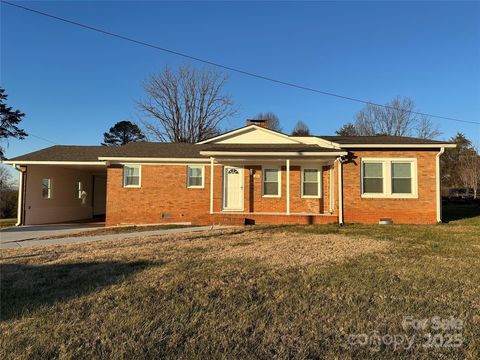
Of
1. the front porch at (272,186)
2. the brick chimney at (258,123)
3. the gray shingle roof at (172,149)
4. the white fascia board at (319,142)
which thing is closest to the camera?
the white fascia board at (319,142)

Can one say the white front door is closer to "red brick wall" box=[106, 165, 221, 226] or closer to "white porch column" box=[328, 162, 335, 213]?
"red brick wall" box=[106, 165, 221, 226]

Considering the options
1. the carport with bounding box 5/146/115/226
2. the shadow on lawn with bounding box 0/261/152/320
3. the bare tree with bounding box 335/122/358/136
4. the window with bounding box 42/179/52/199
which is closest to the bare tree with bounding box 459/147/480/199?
the bare tree with bounding box 335/122/358/136

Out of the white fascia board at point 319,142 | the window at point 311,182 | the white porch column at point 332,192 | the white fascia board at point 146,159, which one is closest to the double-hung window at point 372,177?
the white porch column at point 332,192

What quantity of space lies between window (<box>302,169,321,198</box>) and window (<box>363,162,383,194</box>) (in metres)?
2.09

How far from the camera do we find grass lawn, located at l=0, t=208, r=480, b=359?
10.9 ft

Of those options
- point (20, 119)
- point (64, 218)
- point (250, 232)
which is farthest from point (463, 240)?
point (20, 119)

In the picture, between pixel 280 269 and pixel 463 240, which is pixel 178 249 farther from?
pixel 463 240

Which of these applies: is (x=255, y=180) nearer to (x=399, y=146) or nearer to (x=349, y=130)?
(x=399, y=146)

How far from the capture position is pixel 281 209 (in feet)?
52.2

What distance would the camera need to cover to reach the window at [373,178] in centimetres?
1448

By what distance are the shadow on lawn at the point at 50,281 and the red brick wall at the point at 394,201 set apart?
10.0 m

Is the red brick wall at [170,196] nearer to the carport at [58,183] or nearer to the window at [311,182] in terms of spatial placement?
the window at [311,182]

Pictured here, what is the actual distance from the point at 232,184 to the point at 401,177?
7.18m

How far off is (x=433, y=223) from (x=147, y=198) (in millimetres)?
12141
